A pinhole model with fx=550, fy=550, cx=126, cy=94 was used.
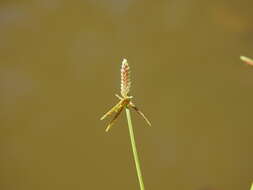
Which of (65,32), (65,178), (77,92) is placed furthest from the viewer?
(65,32)

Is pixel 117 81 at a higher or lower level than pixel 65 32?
lower

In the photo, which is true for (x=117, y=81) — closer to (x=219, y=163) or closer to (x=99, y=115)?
(x=99, y=115)

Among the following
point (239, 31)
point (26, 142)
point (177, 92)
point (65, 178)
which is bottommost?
point (65, 178)

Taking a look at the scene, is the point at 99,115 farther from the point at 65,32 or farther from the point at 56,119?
the point at 65,32

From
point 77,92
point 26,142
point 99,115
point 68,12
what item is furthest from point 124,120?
point 68,12

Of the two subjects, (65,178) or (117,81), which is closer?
(65,178)

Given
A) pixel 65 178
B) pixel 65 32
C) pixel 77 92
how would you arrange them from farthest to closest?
pixel 65 32 < pixel 77 92 < pixel 65 178
